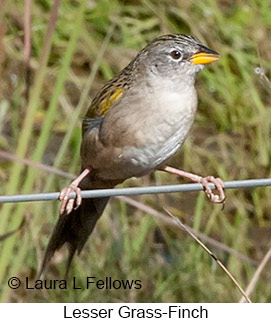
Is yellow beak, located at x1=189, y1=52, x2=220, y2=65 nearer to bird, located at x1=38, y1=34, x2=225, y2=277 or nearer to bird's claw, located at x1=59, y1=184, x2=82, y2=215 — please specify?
bird, located at x1=38, y1=34, x2=225, y2=277

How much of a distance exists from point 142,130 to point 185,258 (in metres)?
1.31

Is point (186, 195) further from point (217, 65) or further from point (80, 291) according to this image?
point (80, 291)

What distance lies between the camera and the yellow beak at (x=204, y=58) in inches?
153

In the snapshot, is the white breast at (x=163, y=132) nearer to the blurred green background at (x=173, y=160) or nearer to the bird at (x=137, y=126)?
the bird at (x=137, y=126)

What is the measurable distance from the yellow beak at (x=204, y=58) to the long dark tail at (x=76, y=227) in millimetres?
690

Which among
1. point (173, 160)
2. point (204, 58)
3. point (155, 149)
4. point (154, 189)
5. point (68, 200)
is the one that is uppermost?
point (173, 160)

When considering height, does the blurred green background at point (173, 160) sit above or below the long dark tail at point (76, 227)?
above

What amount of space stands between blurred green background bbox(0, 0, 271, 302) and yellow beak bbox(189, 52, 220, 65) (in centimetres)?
38

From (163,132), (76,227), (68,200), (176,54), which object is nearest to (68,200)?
(68,200)

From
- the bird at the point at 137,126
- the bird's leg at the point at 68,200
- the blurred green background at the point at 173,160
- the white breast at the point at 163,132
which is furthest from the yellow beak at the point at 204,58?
the bird's leg at the point at 68,200

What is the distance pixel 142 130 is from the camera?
12.5 feet

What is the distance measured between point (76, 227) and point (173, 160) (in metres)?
1.87

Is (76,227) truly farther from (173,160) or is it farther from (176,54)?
(173,160)

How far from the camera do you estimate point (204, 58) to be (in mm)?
3916
